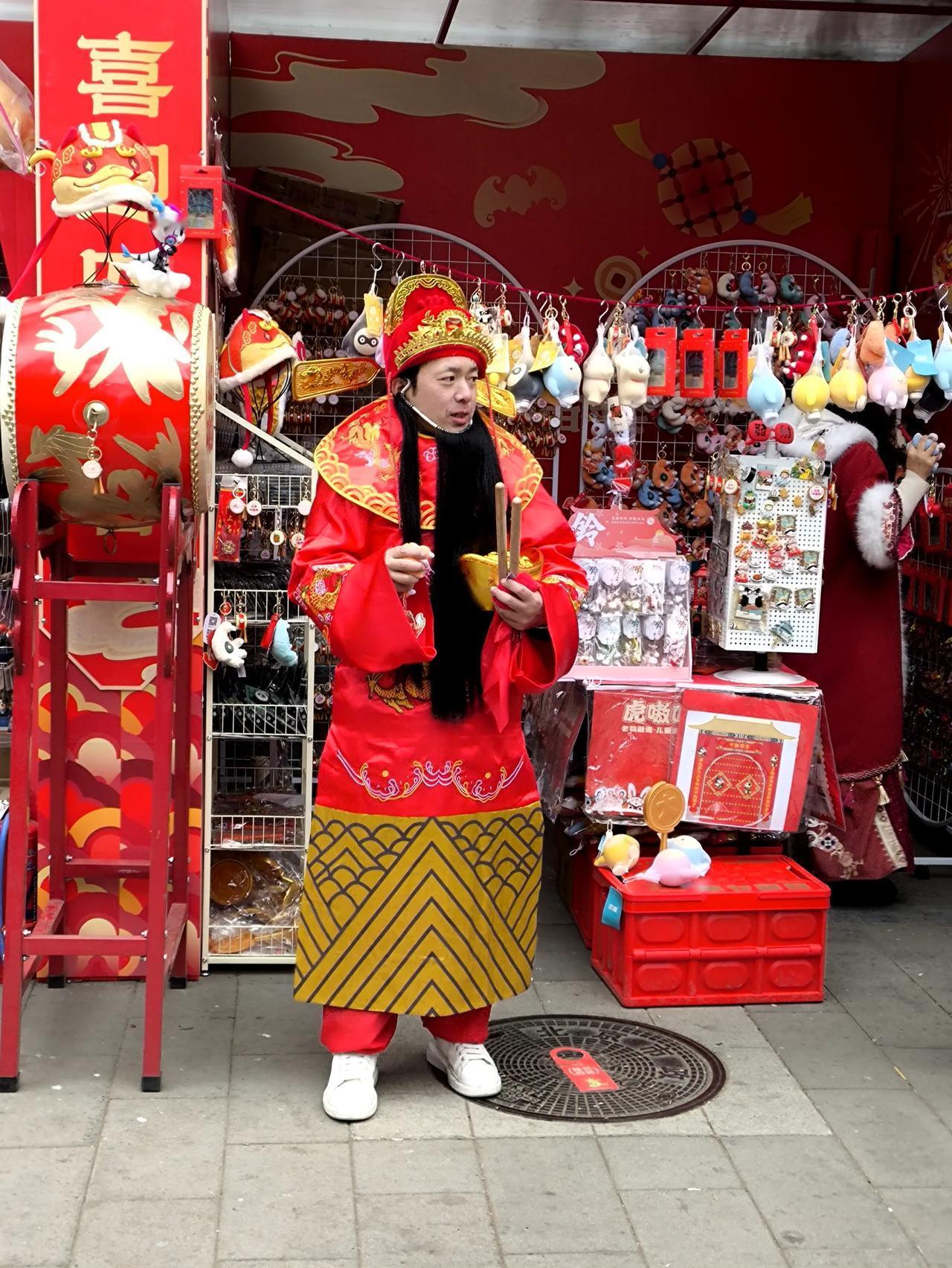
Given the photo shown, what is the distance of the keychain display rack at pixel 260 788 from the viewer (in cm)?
434

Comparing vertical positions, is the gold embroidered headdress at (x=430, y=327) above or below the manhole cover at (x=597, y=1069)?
above

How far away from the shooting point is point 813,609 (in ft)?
15.3

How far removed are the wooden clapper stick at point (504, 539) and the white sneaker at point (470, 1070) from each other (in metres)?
1.19

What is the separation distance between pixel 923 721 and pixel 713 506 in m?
→ 1.57

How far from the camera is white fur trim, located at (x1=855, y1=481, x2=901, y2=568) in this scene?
4.91 m

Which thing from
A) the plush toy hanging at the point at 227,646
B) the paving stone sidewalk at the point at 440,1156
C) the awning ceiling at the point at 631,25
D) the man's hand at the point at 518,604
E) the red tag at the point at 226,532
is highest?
the awning ceiling at the point at 631,25

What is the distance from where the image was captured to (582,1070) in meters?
3.91

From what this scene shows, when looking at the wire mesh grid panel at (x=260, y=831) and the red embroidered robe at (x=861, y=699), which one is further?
the red embroidered robe at (x=861, y=699)

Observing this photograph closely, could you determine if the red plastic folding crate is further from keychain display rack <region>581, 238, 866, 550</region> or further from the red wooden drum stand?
keychain display rack <region>581, 238, 866, 550</region>

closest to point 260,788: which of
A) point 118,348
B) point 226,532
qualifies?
point 226,532

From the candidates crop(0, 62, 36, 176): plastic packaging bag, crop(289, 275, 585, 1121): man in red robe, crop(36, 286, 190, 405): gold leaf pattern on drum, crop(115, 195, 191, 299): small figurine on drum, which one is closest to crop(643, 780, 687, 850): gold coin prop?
crop(289, 275, 585, 1121): man in red robe

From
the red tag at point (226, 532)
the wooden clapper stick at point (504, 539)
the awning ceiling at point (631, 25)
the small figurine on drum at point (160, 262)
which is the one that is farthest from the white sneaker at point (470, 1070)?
the awning ceiling at point (631, 25)

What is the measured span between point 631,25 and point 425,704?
11.2ft

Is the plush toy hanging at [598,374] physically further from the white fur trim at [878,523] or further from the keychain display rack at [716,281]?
the keychain display rack at [716,281]
